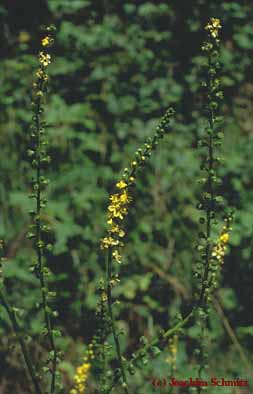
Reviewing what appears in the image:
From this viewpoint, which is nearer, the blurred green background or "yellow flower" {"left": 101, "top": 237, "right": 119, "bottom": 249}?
"yellow flower" {"left": 101, "top": 237, "right": 119, "bottom": 249}

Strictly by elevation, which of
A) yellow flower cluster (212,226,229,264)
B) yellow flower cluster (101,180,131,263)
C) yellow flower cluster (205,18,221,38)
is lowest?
yellow flower cluster (212,226,229,264)

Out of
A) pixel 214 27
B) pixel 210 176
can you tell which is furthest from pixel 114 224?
pixel 214 27

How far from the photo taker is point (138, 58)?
4.19 meters

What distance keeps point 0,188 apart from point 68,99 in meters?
0.78

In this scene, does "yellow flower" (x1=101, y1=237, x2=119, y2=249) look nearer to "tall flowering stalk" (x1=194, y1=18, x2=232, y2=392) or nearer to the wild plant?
the wild plant

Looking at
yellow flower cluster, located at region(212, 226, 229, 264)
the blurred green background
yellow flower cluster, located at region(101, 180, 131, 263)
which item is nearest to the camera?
yellow flower cluster, located at region(101, 180, 131, 263)

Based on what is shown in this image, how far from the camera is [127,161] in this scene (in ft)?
12.9

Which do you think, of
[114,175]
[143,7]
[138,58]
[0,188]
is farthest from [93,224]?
[143,7]

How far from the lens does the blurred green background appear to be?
12.0 feet

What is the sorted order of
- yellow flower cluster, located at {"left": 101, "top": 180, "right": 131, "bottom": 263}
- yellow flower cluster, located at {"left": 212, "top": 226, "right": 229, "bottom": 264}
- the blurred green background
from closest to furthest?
yellow flower cluster, located at {"left": 101, "top": 180, "right": 131, "bottom": 263} < yellow flower cluster, located at {"left": 212, "top": 226, "right": 229, "bottom": 264} < the blurred green background

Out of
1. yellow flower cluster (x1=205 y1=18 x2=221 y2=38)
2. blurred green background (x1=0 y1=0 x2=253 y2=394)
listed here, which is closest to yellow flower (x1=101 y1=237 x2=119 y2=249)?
yellow flower cluster (x1=205 y1=18 x2=221 y2=38)

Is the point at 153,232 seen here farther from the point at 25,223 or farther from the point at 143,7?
the point at 143,7

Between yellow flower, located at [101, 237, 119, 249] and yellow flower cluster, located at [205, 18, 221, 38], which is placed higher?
yellow flower cluster, located at [205, 18, 221, 38]

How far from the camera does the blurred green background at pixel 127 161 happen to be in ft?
12.0
